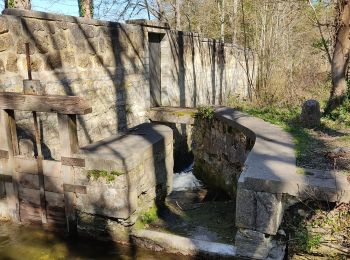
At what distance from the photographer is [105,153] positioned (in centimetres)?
435

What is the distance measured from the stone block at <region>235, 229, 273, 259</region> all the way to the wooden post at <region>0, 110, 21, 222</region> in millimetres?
2984

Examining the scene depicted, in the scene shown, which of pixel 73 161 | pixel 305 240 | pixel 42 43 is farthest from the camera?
pixel 42 43

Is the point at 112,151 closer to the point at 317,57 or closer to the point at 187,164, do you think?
the point at 187,164

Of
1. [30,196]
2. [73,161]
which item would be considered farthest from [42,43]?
[30,196]

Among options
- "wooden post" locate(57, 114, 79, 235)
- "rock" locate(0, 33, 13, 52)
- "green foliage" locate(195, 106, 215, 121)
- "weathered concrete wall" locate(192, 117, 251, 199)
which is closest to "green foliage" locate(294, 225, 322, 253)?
"weathered concrete wall" locate(192, 117, 251, 199)

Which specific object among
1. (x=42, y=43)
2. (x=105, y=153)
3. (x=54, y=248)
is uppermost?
(x=42, y=43)

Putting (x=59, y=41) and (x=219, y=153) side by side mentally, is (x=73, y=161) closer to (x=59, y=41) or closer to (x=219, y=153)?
(x=59, y=41)

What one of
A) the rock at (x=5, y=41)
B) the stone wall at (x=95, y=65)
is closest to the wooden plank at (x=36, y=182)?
the stone wall at (x=95, y=65)

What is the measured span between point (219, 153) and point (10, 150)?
388cm

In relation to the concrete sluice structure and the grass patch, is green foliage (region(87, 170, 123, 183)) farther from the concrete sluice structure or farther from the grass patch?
the grass patch

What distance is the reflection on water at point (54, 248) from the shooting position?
4.03m

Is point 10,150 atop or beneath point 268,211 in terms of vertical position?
atop

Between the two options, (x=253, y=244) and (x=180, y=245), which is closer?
(x=253, y=244)

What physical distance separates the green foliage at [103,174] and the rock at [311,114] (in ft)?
12.3
